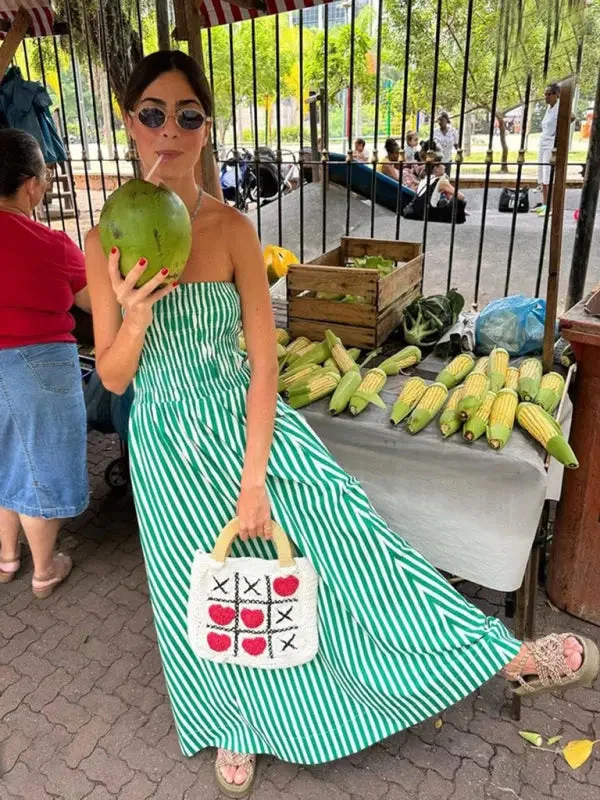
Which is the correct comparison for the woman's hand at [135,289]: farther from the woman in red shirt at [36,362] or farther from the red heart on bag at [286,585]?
the woman in red shirt at [36,362]

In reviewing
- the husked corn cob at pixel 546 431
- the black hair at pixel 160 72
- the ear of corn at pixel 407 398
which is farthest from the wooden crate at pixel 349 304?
the black hair at pixel 160 72

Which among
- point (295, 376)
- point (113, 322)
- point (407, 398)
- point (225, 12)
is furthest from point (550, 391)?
point (225, 12)

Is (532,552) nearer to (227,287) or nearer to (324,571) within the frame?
(324,571)

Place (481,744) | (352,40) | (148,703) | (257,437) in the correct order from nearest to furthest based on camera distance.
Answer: (257,437), (481,744), (148,703), (352,40)

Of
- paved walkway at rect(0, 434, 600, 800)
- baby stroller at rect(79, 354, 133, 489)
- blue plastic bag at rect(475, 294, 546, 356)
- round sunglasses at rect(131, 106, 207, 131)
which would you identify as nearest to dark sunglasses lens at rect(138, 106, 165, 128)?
round sunglasses at rect(131, 106, 207, 131)

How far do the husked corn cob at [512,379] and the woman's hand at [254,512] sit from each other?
3.54 ft

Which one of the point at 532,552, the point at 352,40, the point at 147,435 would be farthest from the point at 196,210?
the point at 352,40

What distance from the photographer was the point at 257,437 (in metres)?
1.74

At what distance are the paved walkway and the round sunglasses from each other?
199 cm

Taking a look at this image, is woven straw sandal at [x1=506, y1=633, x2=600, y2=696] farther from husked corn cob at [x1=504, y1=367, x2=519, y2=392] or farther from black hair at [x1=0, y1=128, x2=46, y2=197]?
black hair at [x1=0, y1=128, x2=46, y2=197]

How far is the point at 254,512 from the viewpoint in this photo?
1747 millimetres

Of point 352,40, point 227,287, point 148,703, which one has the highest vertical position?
point 352,40

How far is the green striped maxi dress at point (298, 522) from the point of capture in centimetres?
178

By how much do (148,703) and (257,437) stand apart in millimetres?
1294
